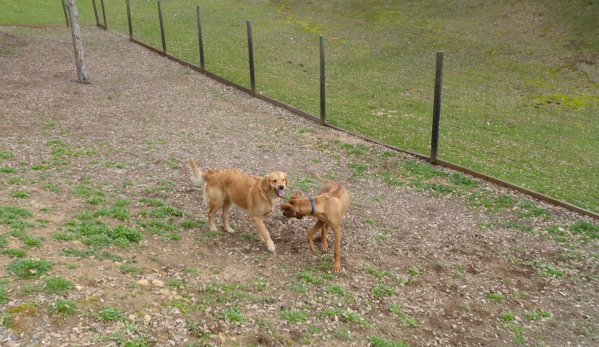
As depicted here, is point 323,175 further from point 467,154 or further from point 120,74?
point 120,74

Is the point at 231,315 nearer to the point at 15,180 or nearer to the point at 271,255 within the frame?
the point at 271,255

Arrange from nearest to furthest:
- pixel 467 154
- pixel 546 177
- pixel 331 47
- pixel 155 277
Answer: pixel 155 277
pixel 546 177
pixel 467 154
pixel 331 47

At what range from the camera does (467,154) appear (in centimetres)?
1335

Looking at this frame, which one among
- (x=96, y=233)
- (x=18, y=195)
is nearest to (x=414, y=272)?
(x=96, y=233)

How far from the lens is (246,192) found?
7.34 meters

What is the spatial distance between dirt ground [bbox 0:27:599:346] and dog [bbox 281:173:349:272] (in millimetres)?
365

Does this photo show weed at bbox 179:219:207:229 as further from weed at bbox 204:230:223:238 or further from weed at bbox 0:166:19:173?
weed at bbox 0:166:19:173

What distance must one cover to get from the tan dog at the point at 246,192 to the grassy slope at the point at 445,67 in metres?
7.29

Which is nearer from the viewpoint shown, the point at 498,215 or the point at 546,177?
the point at 498,215

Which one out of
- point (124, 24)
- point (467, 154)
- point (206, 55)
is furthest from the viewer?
point (124, 24)

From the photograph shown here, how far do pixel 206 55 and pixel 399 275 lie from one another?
18667 millimetres

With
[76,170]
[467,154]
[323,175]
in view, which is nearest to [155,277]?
[76,170]

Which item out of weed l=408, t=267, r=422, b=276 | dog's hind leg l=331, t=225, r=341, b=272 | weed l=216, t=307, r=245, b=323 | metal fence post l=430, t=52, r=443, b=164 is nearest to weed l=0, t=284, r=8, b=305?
weed l=216, t=307, r=245, b=323

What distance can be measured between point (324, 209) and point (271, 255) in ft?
3.72
